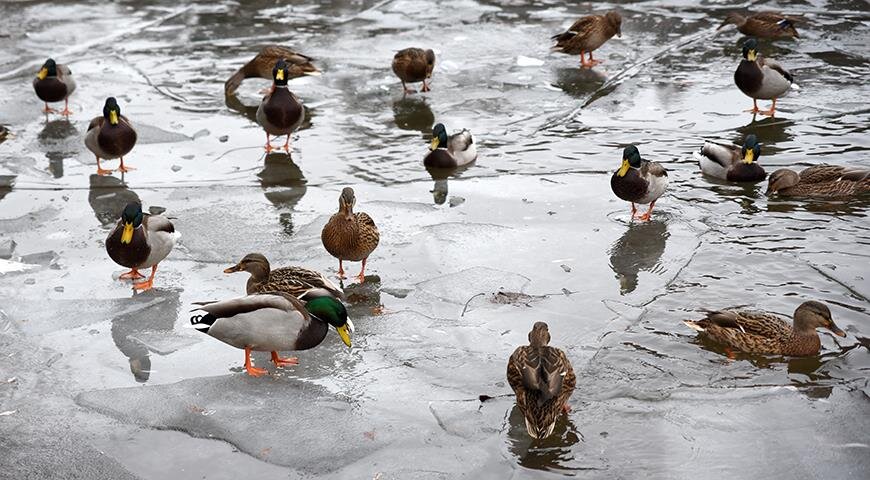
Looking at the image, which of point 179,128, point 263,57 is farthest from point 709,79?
point 179,128

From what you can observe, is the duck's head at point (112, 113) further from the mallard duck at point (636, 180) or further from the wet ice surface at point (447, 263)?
the mallard duck at point (636, 180)

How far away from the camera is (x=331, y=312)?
20.9 feet

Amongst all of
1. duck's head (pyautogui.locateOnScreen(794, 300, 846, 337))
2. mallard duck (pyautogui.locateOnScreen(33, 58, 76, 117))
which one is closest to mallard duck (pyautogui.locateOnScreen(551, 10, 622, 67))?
mallard duck (pyautogui.locateOnScreen(33, 58, 76, 117))

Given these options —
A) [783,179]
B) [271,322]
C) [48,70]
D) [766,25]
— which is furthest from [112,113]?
[766,25]

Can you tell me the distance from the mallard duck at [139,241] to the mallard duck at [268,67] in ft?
15.8

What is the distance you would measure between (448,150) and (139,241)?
11.0ft

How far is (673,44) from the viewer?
44.8 feet

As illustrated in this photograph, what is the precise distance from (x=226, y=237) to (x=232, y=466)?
3248 millimetres

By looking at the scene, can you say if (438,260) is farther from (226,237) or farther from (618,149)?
(618,149)

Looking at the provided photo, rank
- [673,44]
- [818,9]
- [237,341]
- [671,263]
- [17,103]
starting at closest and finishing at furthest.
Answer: [237,341], [671,263], [17,103], [673,44], [818,9]

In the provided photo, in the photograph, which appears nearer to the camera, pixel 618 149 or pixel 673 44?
pixel 618 149

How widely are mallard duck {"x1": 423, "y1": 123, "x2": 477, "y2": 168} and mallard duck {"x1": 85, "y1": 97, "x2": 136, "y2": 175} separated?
2.69 metres

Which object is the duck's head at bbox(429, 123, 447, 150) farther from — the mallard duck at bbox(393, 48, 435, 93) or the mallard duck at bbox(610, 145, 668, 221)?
the mallard duck at bbox(393, 48, 435, 93)

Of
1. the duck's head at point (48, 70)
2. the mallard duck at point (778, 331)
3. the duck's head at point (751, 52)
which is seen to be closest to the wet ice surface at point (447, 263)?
the mallard duck at point (778, 331)
